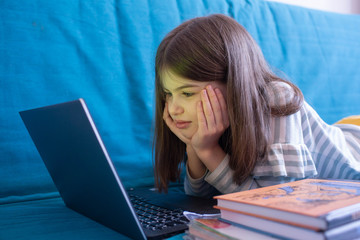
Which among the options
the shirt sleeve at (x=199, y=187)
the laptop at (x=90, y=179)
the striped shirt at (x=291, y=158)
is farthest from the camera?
the shirt sleeve at (x=199, y=187)

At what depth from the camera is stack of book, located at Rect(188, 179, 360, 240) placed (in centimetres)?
36

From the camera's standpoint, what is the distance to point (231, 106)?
0.76m

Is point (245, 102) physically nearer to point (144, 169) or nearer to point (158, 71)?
point (158, 71)

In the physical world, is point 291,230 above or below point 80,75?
below

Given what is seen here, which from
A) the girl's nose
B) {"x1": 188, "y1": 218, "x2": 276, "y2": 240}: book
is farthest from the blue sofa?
the girl's nose

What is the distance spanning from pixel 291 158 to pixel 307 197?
307 millimetres

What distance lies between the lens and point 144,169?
1.07 metres

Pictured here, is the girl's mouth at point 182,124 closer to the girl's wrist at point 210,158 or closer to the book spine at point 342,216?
the girl's wrist at point 210,158

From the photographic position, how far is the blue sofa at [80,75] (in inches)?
34.5

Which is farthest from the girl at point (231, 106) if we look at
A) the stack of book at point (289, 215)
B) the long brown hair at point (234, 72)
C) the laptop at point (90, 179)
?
the stack of book at point (289, 215)

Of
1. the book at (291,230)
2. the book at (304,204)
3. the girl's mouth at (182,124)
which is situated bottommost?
the book at (291,230)

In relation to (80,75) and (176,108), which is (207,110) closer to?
(176,108)

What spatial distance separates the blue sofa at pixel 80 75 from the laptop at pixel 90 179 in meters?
0.06

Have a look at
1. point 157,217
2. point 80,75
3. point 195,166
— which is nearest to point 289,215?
point 157,217
